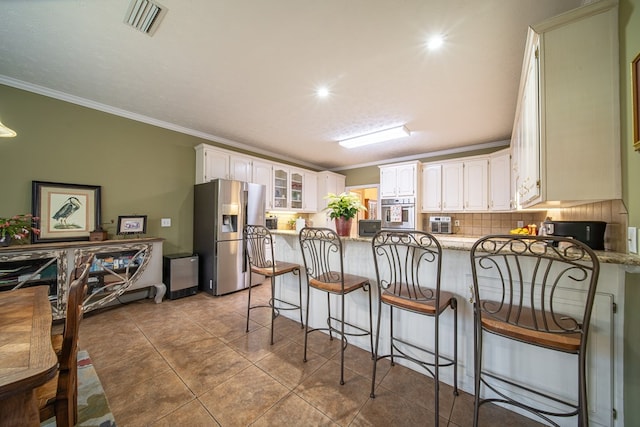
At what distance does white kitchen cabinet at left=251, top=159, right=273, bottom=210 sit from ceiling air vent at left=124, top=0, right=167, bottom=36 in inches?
107

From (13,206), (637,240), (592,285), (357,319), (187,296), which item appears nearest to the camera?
(592,285)

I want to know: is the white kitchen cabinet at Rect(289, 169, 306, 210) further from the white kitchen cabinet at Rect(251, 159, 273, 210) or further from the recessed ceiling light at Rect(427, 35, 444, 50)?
the recessed ceiling light at Rect(427, 35, 444, 50)

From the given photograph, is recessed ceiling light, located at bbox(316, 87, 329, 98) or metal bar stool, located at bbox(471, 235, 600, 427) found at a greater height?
recessed ceiling light, located at bbox(316, 87, 329, 98)

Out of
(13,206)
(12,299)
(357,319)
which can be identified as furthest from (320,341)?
(13,206)

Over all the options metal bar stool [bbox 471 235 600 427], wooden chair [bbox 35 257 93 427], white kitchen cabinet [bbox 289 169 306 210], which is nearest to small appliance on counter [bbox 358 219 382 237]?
metal bar stool [bbox 471 235 600 427]

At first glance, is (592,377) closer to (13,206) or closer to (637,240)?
(637,240)

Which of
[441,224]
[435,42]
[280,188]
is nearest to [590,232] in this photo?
[435,42]

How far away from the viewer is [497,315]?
1243 millimetres

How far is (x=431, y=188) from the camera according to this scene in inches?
183

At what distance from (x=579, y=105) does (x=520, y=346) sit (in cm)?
146

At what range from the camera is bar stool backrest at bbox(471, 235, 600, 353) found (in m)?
1.01

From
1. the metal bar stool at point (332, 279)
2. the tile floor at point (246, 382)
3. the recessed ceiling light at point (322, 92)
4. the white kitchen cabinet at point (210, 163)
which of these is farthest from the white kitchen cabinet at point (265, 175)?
the tile floor at point (246, 382)

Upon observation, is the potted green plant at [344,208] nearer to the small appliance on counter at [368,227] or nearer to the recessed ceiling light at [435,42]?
the small appliance on counter at [368,227]

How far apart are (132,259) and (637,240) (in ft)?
14.3
